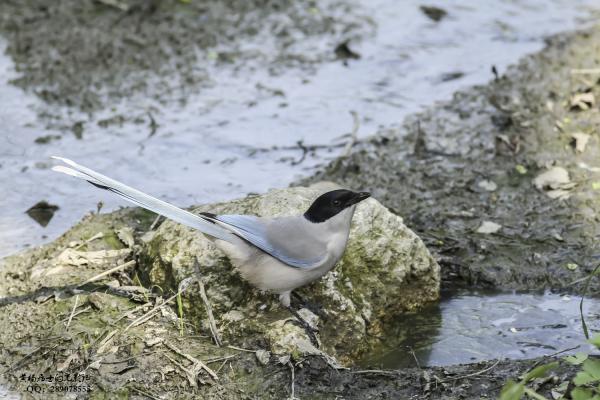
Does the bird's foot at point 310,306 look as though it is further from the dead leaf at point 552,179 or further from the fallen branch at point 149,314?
the dead leaf at point 552,179

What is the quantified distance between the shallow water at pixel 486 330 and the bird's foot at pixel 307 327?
1.45 feet

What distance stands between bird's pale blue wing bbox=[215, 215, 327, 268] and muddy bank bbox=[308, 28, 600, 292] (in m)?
1.42

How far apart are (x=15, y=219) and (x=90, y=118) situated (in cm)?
164

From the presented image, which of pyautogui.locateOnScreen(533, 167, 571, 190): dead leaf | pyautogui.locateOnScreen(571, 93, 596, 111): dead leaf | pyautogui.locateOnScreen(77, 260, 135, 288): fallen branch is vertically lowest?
pyautogui.locateOnScreen(533, 167, 571, 190): dead leaf

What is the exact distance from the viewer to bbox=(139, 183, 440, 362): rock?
5.41 metres

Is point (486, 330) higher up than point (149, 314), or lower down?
→ lower down

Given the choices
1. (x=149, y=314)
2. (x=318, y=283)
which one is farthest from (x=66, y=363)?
(x=318, y=283)

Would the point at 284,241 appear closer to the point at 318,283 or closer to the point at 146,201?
the point at 318,283

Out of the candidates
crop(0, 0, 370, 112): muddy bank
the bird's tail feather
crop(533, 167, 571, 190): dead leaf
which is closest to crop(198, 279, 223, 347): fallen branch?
the bird's tail feather

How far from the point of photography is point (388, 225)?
19.7 ft

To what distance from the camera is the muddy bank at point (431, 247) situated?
505cm

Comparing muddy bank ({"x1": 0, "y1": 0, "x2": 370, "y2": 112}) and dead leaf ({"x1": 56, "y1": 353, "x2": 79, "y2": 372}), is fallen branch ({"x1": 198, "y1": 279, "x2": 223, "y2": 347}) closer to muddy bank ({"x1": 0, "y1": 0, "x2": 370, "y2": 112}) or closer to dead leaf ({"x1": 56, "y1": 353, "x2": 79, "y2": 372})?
dead leaf ({"x1": 56, "y1": 353, "x2": 79, "y2": 372})

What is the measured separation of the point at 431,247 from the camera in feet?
21.4

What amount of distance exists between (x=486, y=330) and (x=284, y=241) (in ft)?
4.68
